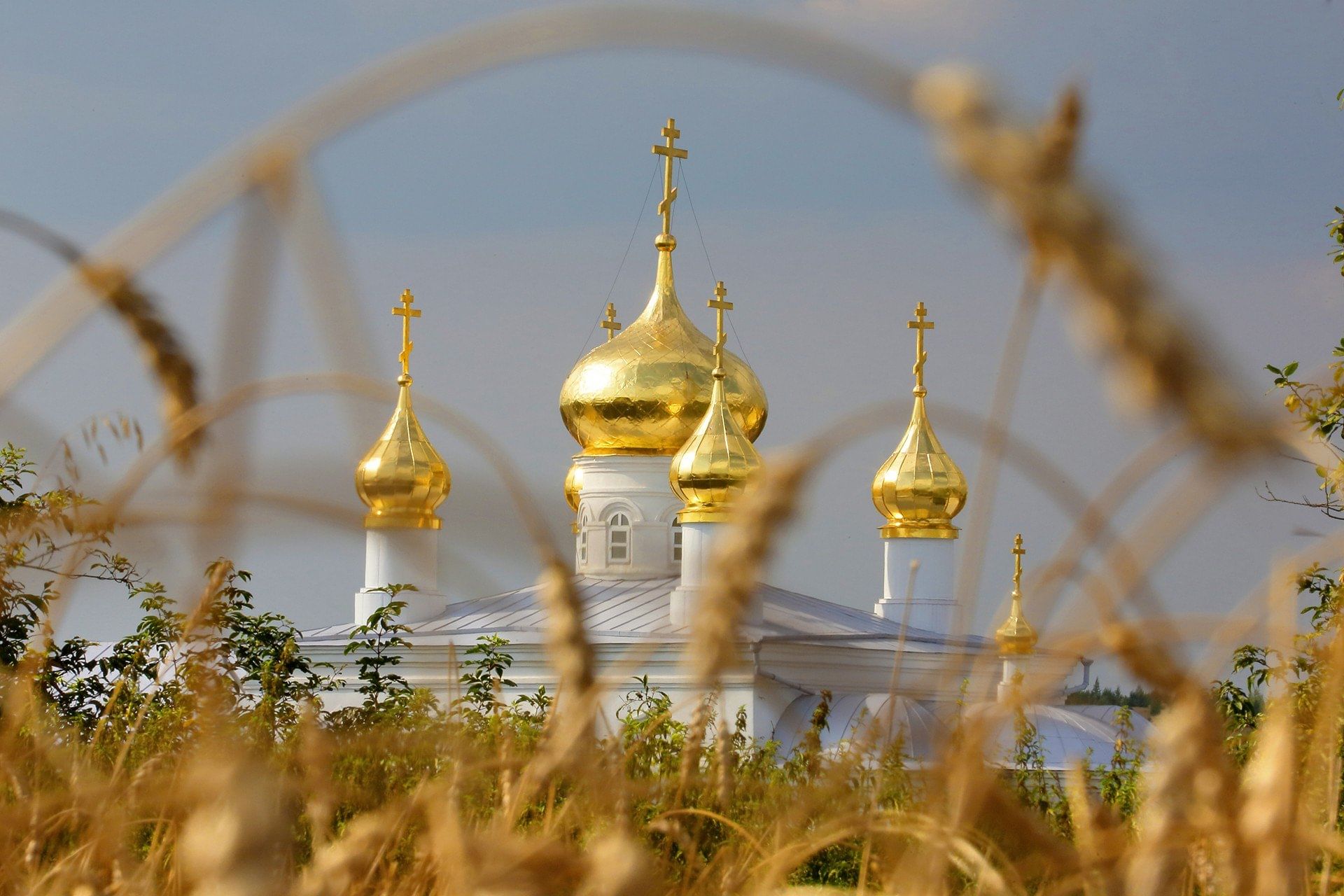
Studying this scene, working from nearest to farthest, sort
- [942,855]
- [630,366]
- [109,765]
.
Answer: [942,855], [109,765], [630,366]

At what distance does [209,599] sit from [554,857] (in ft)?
2.12

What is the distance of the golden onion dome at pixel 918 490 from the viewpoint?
26969 millimetres

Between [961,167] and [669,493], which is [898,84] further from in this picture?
[669,493]

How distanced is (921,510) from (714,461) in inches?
232

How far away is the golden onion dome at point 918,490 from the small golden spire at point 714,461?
4827 millimetres

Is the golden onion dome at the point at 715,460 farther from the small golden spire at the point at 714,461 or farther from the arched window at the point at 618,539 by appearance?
the arched window at the point at 618,539

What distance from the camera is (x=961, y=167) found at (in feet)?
1.55

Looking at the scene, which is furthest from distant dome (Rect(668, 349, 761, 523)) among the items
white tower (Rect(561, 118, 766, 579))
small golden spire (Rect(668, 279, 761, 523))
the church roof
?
white tower (Rect(561, 118, 766, 579))

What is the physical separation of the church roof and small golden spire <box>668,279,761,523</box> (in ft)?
5.28

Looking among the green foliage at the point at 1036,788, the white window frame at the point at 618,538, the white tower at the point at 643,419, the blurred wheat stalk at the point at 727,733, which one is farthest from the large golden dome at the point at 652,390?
the blurred wheat stalk at the point at 727,733

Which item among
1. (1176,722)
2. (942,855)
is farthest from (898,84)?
(942,855)

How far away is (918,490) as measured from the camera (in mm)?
27016

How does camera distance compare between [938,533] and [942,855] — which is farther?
[938,533]

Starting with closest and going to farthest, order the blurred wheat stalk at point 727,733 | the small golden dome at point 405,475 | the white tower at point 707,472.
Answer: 1. the blurred wheat stalk at point 727,733
2. the white tower at point 707,472
3. the small golden dome at point 405,475
